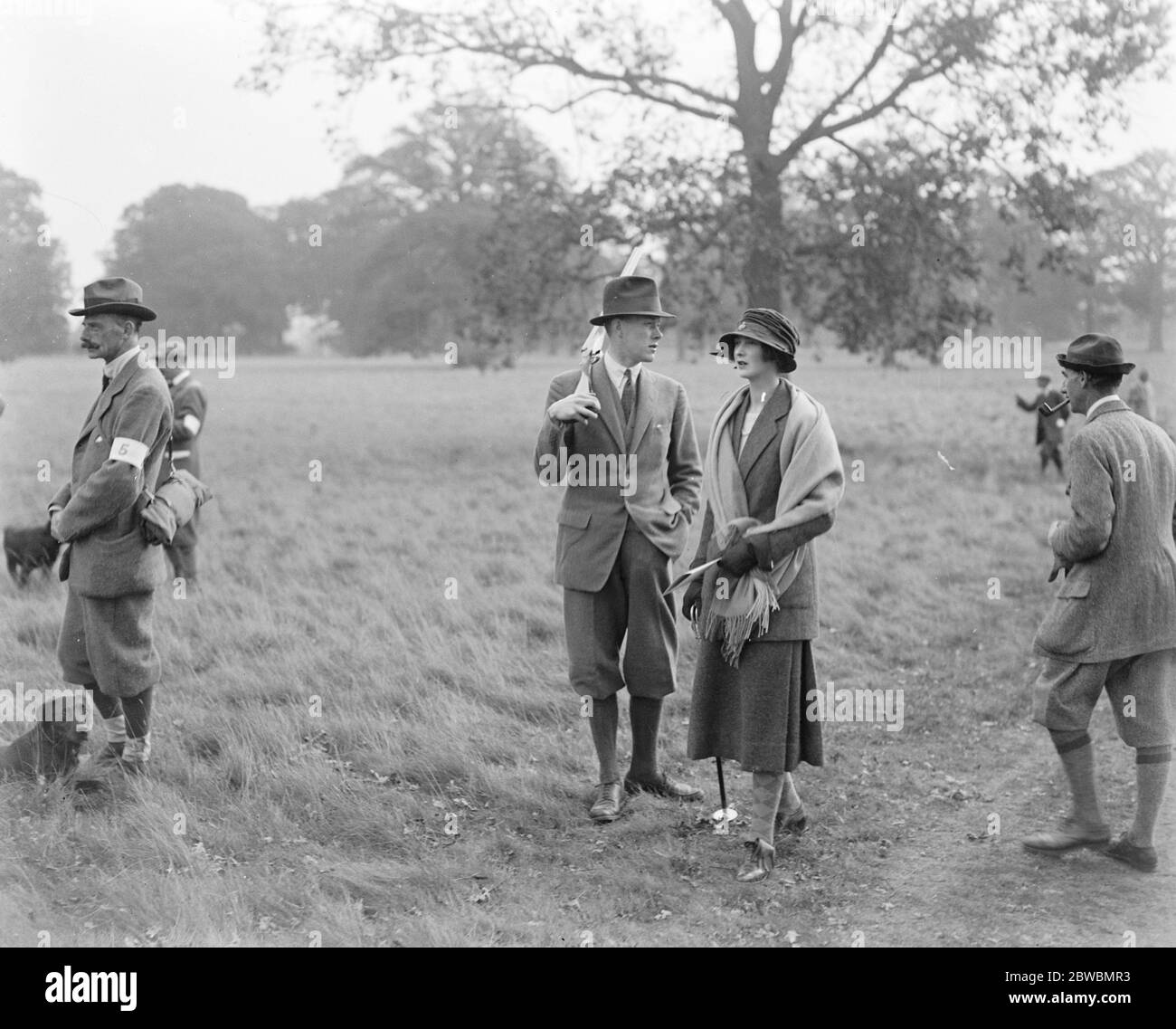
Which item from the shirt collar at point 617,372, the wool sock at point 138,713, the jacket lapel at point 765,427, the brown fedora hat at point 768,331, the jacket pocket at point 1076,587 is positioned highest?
the brown fedora hat at point 768,331

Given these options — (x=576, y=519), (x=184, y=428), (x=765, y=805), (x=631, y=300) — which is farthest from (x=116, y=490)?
(x=184, y=428)

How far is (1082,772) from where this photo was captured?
5055 millimetres

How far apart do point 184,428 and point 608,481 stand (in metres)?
4.52

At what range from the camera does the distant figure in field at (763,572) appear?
4.75 m

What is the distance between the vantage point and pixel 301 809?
17.4ft

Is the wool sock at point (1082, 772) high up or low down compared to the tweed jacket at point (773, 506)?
down

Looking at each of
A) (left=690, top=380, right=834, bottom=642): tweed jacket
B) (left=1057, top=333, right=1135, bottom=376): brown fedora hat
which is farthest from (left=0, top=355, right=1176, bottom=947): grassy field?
(left=1057, top=333, right=1135, bottom=376): brown fedora hat

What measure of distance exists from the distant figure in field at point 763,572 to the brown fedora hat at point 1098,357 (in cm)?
101

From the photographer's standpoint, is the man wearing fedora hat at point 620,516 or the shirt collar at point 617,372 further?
the shirt collar at point 617,372

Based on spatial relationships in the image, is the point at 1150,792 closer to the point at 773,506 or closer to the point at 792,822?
the point at 792,822

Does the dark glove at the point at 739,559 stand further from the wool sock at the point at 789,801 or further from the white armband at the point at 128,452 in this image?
the white armband at the point at 128,452

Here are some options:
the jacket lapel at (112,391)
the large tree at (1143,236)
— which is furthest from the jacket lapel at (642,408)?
the large tree at (1143,236)

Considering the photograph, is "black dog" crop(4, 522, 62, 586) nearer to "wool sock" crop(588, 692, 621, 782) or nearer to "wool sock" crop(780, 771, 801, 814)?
"wool sock" crop(588, 692, 621, 782)

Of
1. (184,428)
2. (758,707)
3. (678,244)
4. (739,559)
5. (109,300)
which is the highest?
(678,244)
